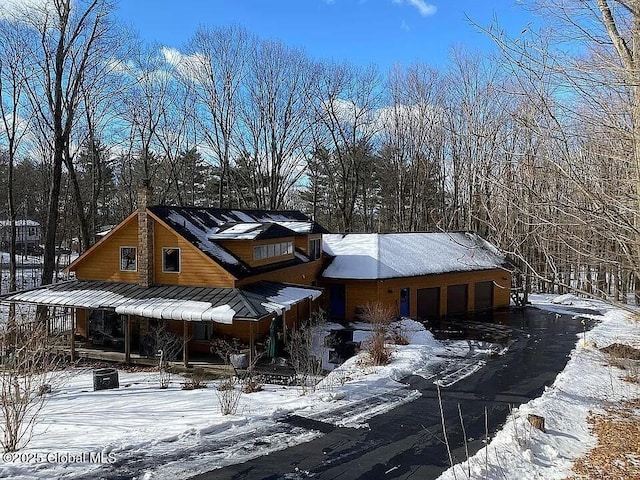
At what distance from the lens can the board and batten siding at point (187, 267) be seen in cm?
1667

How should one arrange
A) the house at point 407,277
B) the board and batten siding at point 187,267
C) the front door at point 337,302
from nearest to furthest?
the board and batten siding at point 187,267 < the house at point 407,277 < the front door at point 337,302

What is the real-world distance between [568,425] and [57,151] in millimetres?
20252

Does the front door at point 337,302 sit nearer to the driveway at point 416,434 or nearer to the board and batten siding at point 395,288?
the board and batten siding at point 395,288

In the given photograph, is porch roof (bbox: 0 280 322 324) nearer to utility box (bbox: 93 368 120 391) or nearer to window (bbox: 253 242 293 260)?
window (bbox: 253 242 293 260)

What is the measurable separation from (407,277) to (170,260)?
11522mm

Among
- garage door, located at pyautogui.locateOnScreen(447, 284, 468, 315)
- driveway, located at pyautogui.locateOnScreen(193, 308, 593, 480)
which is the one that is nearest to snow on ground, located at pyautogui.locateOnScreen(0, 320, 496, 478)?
driveway, located at pyautogui.locateOnScreen(193, 308, 593, 480)

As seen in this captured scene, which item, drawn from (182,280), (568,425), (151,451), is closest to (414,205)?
(182,280)

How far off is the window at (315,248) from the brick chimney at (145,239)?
8.07m

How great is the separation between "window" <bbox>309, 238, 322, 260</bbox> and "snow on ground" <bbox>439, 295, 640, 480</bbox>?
11930 mm

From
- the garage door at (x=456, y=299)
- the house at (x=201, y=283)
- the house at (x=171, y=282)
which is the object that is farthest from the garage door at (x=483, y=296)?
the house at (x=171, y=282)

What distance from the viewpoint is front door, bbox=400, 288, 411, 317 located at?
23.7 metres

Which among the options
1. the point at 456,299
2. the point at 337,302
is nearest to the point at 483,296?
the point at 456,299

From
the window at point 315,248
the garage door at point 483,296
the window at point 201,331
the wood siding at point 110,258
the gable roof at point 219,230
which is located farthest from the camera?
the garage door at point 483,296

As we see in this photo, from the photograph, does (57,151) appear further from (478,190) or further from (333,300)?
(478,190)
